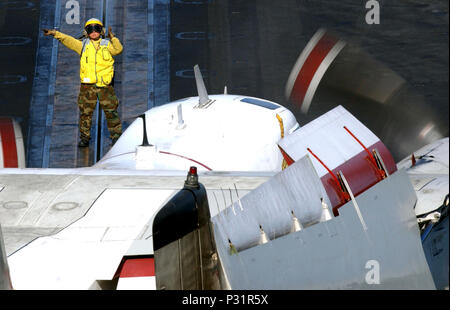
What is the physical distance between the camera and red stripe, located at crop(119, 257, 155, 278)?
21.9ft

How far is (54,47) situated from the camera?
24.0m

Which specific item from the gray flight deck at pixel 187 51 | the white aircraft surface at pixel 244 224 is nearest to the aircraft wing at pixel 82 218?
the white aircraft surface at pixel 244 224

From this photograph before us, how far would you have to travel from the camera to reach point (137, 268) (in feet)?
22.1

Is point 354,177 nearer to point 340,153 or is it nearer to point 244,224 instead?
point 340,153

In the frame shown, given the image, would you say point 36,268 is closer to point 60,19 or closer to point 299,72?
point 299,72

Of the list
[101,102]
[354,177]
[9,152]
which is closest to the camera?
[354,177]

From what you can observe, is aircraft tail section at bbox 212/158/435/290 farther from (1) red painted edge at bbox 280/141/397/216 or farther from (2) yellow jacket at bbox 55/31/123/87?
(2) yellow jacket at bbox 55/31/123/87

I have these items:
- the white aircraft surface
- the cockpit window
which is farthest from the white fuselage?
the white aircraft surface

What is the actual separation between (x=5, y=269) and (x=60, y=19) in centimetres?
2024

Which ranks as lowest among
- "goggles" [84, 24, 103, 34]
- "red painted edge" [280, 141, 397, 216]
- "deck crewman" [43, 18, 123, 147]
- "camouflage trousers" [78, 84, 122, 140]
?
"red painted edge" [280, 141, 397, 216]

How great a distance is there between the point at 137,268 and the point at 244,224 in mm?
1668

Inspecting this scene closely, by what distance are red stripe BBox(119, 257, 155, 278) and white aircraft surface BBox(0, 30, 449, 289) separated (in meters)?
0.01

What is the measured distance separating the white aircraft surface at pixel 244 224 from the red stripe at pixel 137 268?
0.03 ft

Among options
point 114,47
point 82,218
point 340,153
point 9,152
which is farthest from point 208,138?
point 340,153
